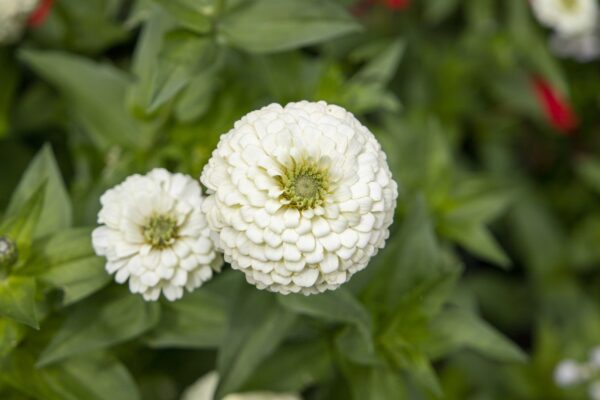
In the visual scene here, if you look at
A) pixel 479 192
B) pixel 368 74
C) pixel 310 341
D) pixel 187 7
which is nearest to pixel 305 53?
pixel 368 74

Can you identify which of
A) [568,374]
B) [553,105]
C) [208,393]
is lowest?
[568,374]

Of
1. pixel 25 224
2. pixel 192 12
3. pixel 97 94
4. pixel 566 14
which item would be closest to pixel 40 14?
pixel 97 94

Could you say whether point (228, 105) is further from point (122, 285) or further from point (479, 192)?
point (479, 192)

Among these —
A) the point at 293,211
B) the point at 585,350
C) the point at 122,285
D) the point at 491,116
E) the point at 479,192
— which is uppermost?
the point at 293,211

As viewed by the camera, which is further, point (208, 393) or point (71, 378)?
point (208, 393)

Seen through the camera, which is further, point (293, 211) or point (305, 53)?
point (305, 53)

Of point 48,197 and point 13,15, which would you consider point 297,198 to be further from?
point 13,15
